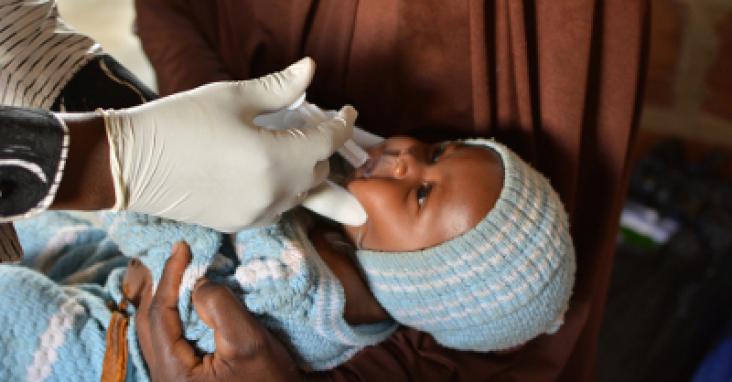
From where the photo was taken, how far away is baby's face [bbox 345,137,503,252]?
1008 mm

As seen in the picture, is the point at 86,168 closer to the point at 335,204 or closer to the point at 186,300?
the point at 186,300

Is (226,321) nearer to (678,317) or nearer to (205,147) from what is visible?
(205,147)

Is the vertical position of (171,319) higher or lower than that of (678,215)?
higher

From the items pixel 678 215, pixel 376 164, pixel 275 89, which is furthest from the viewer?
pixel 678 215

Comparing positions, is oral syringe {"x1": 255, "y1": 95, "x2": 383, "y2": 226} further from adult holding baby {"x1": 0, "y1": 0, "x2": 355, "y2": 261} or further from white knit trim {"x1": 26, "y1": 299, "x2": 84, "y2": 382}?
white knit trim {"x1": 26, "y1": 299, "x2": 84, "y2": 382}

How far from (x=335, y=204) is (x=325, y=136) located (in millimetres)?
147

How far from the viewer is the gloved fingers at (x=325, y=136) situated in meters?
0.90

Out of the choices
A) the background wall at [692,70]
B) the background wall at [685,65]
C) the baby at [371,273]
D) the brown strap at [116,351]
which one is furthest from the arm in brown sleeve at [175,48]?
the background wall at [692,70]

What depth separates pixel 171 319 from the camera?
95 centimetres

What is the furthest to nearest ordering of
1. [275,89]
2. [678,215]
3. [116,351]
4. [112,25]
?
[112,25] → [678,215] → [116,351] → [275,89]

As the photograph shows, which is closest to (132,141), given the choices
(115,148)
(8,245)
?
(115,148)

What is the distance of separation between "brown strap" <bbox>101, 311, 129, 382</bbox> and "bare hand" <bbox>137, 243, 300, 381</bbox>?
4 centimetres

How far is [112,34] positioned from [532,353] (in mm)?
1878

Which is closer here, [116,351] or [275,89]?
[275,89]
